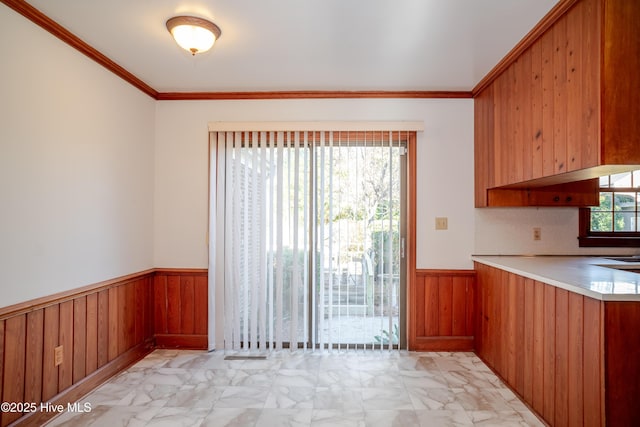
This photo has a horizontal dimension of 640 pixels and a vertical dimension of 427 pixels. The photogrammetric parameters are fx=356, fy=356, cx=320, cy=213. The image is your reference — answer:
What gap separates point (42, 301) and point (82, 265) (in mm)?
408

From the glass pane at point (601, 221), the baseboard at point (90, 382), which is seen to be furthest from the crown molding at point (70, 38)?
the glass pane at point (601, 221)

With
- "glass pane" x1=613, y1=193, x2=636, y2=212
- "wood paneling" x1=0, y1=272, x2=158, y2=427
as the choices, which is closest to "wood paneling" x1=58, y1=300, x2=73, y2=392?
"wood paneling" x1=0, y1=272, x2=158, y2=427

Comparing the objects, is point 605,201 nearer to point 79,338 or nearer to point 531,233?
point 531,233

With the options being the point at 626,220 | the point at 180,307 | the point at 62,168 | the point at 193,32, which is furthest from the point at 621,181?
the point at 62,168

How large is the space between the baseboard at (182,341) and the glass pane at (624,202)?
4.09 meters

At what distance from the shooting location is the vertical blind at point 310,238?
3289mm

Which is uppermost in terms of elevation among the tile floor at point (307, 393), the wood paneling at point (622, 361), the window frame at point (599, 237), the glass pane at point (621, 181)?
the glass pane at point (621, 181)

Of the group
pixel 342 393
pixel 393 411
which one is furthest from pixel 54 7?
pixel 393 411

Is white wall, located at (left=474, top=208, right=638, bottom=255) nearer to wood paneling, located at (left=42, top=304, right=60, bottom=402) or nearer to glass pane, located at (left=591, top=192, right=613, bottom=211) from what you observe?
glass pane, located at (left=591, top=192, right=613, bottom=211)

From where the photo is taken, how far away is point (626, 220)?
338cm

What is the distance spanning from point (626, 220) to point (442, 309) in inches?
76.4

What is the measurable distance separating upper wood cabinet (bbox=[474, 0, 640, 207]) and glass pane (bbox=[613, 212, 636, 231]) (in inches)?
43.9

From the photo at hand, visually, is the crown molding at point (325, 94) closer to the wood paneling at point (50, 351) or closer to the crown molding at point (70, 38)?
the crown molding at point (70, 38)

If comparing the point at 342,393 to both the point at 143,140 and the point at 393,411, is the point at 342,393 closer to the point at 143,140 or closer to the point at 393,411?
the point at 393,411
